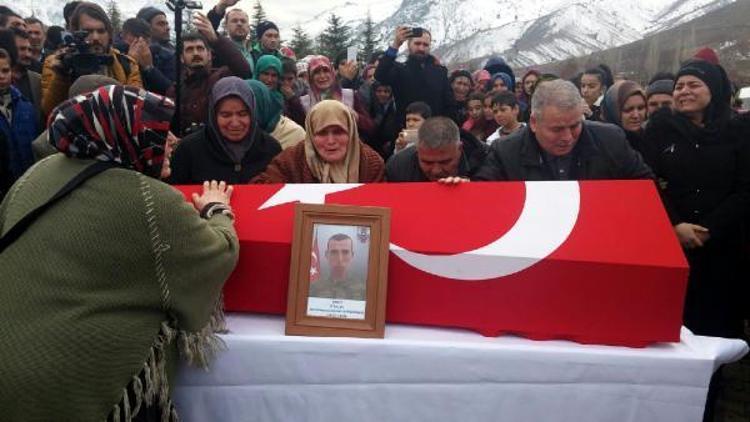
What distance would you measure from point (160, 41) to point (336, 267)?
13.7 feet

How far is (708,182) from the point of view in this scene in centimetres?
292

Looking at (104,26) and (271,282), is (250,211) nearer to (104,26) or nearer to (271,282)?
(271,282)

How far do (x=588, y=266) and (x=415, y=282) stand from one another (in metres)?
0.55

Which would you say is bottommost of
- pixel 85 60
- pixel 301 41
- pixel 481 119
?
pixel 85 60

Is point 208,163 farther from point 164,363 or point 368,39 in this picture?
point 368,39

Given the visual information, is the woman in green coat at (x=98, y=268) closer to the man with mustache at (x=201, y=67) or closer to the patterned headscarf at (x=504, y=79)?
the man with mustache at (x=201, y=67)

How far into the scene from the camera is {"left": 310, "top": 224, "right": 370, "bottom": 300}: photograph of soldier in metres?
1.97

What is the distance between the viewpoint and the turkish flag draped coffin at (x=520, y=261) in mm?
1876

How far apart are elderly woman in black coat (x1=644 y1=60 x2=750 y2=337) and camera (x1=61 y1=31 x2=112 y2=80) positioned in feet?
10.6

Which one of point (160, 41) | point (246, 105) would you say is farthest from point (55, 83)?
point (160, 41)

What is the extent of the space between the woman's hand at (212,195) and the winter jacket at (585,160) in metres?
1.09

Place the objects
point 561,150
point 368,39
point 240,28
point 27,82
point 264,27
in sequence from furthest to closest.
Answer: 1. point 368,39
2. point 264,27
3. point 240,28
4. point 27,82
5. point 561,150

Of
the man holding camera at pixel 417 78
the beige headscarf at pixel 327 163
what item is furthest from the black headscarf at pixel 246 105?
the man holding camera at pixel 417 78

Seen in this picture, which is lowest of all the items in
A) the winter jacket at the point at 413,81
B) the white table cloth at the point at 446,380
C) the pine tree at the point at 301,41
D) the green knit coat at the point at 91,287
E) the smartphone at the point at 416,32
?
the white table cloth at the point at 446,380
